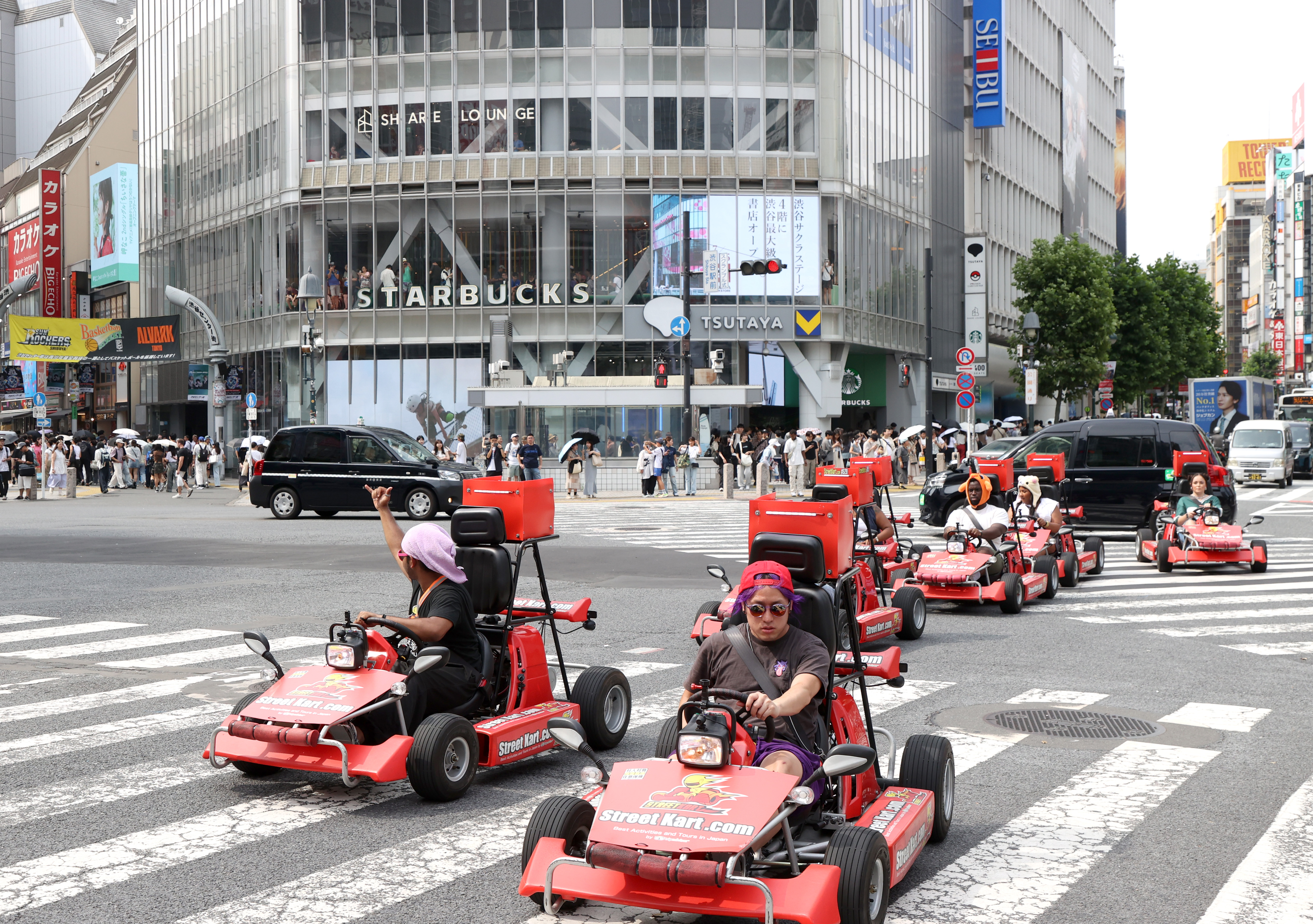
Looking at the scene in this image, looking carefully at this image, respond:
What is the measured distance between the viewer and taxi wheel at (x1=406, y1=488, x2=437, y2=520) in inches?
1069

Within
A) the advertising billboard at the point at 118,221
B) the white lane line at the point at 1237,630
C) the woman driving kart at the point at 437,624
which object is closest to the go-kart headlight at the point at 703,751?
the woman driving kart at the point at 437,624

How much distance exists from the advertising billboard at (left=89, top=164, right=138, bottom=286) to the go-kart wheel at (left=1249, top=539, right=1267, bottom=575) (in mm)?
66174

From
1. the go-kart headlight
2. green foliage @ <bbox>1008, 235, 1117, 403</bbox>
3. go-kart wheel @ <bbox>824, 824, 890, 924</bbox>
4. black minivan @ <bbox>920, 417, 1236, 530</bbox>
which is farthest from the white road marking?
green foliage @ <bbox>1008, 235, 1117, 403</bbox>

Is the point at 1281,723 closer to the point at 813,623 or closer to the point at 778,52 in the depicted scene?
the point at 813,623

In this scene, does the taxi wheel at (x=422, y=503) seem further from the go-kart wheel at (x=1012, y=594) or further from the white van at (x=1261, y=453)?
the white van at (x=1261, y=453)

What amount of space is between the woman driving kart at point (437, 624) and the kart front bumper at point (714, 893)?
7.24 feet

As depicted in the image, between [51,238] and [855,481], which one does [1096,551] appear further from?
[51,238]

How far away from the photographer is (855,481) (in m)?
11.3

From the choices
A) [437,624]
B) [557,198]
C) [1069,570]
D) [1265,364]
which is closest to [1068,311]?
[557,198]

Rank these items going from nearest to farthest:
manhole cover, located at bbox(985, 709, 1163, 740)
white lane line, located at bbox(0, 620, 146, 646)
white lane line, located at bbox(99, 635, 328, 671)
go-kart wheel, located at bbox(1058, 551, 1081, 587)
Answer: manhole cover, located at bbox(985, 709, 1163, 740), white lane line, located at bbox(99, 635, 328, 671), white lane line, located at bbox(0, 620, 146, 646), go-kart wheel, located at bbox(1058, 551, 1081, 587)

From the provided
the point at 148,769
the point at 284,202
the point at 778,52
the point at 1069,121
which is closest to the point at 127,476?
the point at 284,202

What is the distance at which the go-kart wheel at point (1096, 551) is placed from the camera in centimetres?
1684

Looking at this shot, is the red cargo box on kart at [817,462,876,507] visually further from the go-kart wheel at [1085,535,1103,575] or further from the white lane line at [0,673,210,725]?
the go-kart wheel at [1085,535,1103,575]

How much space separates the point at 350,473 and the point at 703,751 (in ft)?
78.2
